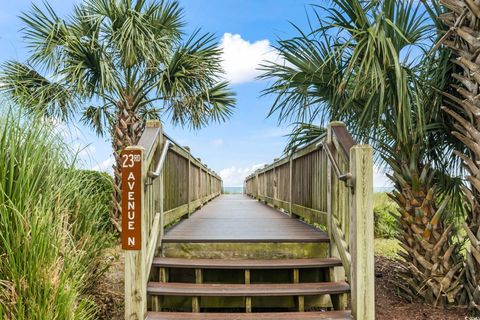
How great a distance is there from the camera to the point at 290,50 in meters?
4.38

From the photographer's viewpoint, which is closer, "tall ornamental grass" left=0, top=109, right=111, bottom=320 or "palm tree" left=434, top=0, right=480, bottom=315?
"tall ornamental grass" left=0, top=109, right=111, bottom=320

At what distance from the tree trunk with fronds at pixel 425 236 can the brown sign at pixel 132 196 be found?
2.97 m

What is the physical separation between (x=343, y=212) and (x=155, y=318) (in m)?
2.17

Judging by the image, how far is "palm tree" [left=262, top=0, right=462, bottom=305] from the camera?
391 cm

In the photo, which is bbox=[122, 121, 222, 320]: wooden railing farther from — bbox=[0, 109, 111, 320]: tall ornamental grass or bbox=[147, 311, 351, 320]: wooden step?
bbox=[0, 109, 111, 320]: tall ornamental grass

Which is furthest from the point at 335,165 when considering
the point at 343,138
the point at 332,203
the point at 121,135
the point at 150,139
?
the point at 121,135

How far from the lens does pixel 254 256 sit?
4.04m

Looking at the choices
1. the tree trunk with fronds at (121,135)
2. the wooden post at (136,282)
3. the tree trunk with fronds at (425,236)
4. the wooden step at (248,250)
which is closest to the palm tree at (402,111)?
the tree trunk with fronds at (425,236)

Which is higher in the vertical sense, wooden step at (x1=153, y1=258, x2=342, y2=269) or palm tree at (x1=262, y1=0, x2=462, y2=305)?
palm tree at (x1=262, y1=0, x2=462, y2=305)

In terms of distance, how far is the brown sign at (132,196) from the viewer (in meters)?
3.25

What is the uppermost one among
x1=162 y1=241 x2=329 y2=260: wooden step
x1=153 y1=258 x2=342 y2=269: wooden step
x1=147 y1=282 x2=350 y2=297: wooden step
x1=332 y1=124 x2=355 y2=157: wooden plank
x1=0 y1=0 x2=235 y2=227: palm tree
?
x1=0 y1=0 x2=235 y2=227: palm tree

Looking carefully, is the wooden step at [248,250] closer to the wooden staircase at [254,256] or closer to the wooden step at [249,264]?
the wooden staircase at [254,256]

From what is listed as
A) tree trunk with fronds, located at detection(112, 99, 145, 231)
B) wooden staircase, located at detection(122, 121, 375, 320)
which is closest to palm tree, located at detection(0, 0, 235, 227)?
tree trunk with fronds, located at detection(112, 99, 145, 231)

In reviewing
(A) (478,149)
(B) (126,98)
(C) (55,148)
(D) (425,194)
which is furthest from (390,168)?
(B) (126,98)
